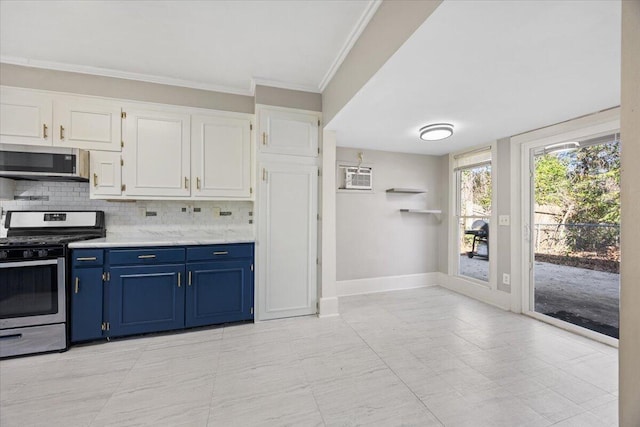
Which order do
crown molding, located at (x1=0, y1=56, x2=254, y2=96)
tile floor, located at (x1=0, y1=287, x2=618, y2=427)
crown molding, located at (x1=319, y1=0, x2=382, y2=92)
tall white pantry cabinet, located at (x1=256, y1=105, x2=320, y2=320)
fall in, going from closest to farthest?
1. tile floor, located at (x1=0, y1=287, x2=618, y2=427)
2. crown molding, located at (x1=319, y1=0, x2=382, y2=92)
3. crown molding, located at (x1=0, y1=56, x2=254, y2=96)
4. tall white pantry cabinet, located at (x1=256, y1=105, x2=320, y2=320)

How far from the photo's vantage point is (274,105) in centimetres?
284

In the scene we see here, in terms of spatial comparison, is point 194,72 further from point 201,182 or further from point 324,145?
point 324,145

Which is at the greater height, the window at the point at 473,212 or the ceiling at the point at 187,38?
the ceiling at the point at 187,38

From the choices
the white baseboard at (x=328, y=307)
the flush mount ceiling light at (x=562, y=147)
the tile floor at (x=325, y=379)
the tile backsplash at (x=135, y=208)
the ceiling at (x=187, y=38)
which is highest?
the ceiling at (x=187, y=38)

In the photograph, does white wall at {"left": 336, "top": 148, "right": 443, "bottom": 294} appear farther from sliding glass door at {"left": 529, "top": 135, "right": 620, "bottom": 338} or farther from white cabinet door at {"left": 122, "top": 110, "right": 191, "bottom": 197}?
white cabinet door at {"left": 122, "top": 110, "right": 191, "bottom": 197}

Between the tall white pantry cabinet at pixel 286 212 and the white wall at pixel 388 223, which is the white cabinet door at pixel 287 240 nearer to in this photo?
the tall white pantry cabinet at pixel 286 212

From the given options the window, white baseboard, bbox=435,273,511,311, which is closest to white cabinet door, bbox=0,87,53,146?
the window

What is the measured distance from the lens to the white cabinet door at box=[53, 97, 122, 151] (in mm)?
2486

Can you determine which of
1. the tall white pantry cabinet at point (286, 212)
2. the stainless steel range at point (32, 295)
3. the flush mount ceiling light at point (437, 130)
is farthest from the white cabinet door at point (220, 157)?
the flush mount ceiling light at point (437, 130)

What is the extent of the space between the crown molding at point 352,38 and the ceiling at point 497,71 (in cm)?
40

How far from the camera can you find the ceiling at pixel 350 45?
4.69 ft

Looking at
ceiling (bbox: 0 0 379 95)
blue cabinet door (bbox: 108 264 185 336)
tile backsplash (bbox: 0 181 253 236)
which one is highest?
ceiling (bbox: 0 0 379 95)

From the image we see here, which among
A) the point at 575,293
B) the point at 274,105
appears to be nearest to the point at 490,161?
the point at 575,293

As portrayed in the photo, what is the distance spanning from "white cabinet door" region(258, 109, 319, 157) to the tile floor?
73.0 inches
